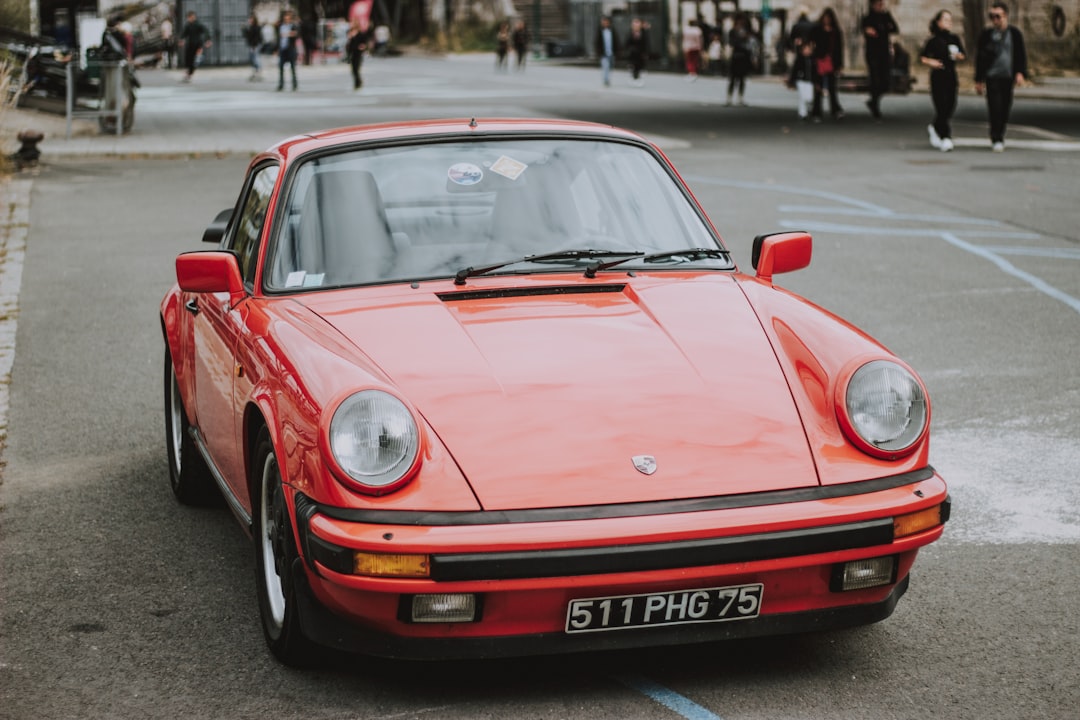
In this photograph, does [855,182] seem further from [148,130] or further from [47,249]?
[148,130]

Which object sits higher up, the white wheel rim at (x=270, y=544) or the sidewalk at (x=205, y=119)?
the sidewalk at (x=205, y=119)

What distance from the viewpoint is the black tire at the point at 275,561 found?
3805mm

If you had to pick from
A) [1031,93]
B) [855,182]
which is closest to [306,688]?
[855,182]

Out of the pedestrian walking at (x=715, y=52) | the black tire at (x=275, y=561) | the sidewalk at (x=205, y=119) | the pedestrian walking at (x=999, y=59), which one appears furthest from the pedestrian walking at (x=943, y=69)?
the pedestrian walking at (x=715, y=52)

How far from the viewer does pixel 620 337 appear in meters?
4.09

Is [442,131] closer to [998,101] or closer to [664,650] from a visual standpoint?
[664,650]

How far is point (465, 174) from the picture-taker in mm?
4871

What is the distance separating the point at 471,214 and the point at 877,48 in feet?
71.3

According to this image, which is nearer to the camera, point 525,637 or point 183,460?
point 525,637

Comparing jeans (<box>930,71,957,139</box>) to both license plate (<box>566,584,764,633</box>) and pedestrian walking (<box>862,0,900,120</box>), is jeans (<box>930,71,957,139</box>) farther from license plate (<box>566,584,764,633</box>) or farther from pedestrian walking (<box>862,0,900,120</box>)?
license plate (<box>566,584,764,633</box>)

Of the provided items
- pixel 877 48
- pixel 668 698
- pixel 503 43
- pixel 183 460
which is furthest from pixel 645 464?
pixel 503 43

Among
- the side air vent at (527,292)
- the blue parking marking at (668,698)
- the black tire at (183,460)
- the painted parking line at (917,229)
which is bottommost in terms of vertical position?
the blue parking marking at (668,698)

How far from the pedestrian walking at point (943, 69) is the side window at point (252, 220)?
1583cm

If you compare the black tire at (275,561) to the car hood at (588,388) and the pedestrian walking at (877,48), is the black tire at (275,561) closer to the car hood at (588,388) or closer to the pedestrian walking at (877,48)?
the car hood at (588,388)
